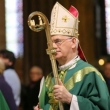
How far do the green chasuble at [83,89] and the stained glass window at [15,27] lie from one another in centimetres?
723

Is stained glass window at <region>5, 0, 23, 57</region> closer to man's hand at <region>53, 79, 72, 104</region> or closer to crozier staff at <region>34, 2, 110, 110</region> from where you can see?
crozier staff at <region>34, 2, 110, 110</region>

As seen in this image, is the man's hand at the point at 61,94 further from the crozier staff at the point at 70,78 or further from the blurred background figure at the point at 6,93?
the blurred background figure at the point at 6,93

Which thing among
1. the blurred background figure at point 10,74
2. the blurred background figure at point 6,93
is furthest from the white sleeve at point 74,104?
the blurred background figure at point 10,74

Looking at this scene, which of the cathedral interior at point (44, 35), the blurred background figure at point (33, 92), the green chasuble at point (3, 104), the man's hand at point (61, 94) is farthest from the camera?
the cathedral interior at point (44, 35)

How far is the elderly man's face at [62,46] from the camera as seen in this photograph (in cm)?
444

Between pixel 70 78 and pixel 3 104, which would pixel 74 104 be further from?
pixel 3 104

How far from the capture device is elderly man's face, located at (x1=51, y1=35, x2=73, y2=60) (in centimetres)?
444

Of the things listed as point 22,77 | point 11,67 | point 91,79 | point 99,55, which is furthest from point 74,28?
point 99,55

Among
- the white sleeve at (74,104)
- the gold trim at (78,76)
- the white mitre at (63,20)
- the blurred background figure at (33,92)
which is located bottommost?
the blurred background figure at (33,92)

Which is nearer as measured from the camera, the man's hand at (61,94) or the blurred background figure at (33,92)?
the man's hand at (61,94)

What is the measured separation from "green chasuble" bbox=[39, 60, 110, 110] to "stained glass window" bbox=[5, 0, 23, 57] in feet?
23.7

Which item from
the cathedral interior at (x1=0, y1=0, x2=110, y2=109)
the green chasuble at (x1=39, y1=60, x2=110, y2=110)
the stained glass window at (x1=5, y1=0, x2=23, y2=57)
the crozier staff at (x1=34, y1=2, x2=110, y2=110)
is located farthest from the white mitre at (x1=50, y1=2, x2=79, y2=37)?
the stained glass window at (x1=5, y1=0, x2=23, y2=57)

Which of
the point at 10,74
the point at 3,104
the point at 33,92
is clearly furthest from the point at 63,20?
the point at 33,92

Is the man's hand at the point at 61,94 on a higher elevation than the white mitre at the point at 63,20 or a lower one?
lower
